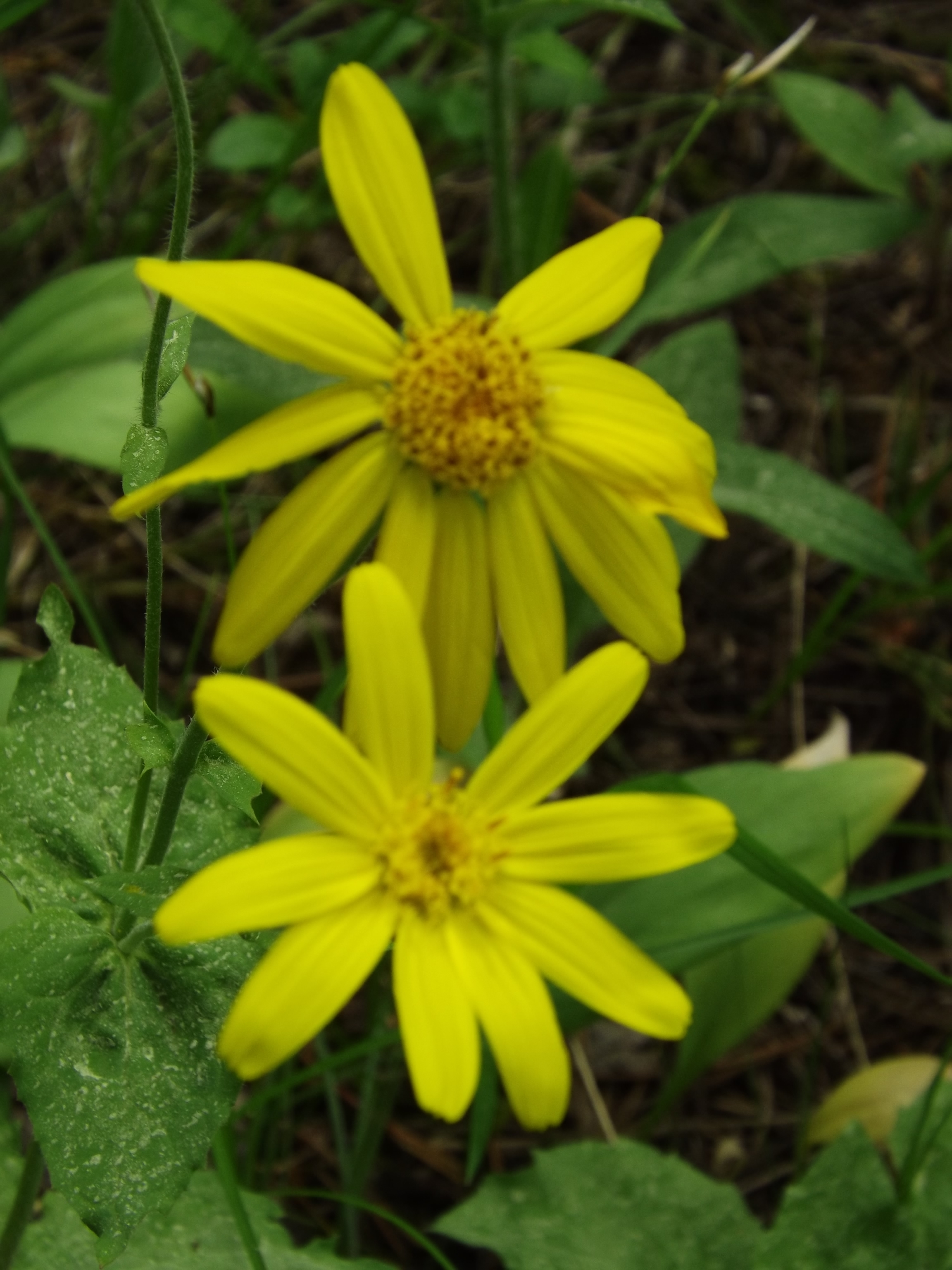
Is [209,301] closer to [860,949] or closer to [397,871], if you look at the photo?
[397,871]

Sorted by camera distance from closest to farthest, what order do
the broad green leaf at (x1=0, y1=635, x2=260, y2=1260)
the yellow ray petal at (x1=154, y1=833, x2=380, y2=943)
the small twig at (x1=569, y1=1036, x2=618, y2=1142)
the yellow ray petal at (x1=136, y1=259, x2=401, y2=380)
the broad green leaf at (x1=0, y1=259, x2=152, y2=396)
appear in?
the yellow ray petal at (x1=154, y1=833, x2=380, y2=943) → the yellow ray petal at (x1=136, y1=259, x2=401, y2=380) → the broad green leaf at (x1=0, y1=635, x2=260, y2=1260) → the small twig at (x1=569, y1=1036, x2=618, y2=1142) → the broad green leaf at (x1=0, y1=259, x2=152, y2=396)

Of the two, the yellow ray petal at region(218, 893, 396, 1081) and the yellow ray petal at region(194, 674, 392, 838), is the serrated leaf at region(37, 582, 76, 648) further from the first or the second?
the yellow ray petal at region(218, 893, 396, 1081)

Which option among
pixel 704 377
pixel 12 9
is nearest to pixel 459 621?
pixel 12 9

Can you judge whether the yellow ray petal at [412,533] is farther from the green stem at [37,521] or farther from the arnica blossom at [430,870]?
the green stem at [37,521]

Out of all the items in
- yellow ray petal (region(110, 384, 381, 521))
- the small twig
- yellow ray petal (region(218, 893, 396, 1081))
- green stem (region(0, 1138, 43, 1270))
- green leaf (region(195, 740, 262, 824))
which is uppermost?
yellow ray petal (region(110, 384, 381, 521))

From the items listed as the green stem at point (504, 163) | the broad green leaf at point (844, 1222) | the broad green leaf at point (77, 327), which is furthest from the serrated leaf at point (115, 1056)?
the green stem at point (504, 163)

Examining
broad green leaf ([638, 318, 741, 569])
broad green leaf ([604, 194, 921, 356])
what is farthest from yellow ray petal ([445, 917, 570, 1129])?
broad green leaf ([604, 194, 921, 356])
